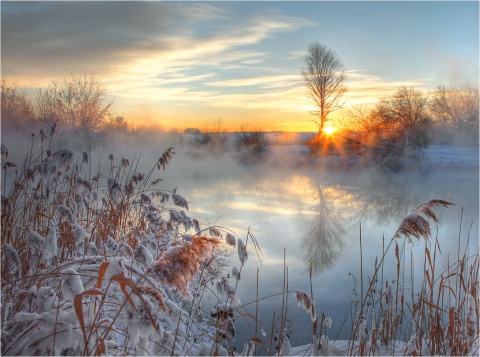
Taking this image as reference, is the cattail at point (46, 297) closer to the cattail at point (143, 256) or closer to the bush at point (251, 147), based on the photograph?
the cattail at point (143, 256)

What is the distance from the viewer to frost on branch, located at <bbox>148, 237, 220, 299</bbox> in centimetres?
115

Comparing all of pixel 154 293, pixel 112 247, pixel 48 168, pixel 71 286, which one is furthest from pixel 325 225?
pixel 154 293

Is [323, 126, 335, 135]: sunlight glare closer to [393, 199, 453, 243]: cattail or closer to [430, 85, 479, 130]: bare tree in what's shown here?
[430, 85, 479, 130]: bare tree

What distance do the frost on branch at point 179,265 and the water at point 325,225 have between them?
30.6 inches

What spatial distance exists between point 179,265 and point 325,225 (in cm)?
904

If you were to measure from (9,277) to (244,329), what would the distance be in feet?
7.61

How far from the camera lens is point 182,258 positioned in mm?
1177

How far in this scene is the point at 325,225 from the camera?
996 centimetres

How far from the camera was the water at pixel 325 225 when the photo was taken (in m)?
5.00

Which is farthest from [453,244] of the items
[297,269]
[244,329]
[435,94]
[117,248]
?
[435,94]

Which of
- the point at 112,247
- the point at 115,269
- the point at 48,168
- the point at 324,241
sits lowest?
the point at 324,241

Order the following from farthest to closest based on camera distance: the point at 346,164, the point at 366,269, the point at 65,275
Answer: the point at 346,164
the point at 366,269
the point at 65,275

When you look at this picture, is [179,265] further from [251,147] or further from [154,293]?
[251,147]

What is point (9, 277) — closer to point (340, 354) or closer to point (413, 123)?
point (340, 354)
